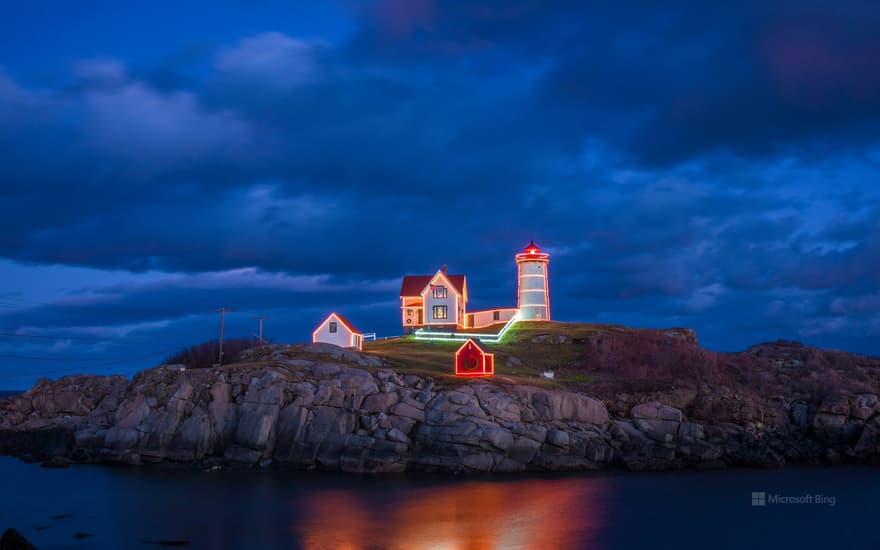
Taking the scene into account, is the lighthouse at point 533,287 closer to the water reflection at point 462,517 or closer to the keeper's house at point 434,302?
the keeper's house at point 434,302

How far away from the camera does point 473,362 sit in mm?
46594

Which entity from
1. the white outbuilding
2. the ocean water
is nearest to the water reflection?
the ocean water

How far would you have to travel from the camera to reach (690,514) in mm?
29797

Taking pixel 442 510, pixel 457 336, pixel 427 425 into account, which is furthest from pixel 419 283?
pixel 442 510

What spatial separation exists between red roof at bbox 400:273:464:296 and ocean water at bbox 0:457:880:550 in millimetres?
34126

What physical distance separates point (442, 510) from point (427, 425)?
8973 millimetres

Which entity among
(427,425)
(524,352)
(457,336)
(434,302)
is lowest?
(427,425)

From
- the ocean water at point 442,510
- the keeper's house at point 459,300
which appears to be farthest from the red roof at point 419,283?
the ocean water at point 442,510

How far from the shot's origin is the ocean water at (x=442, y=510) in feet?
85.5

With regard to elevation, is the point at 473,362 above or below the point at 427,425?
above

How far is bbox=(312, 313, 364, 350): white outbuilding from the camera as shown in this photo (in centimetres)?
5684

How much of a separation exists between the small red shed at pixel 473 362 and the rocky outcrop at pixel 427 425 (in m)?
3.17

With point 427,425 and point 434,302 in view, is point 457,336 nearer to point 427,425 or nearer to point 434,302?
point 434,302

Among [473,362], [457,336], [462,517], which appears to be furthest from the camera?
Result: [457,336]
